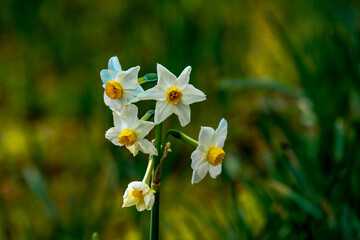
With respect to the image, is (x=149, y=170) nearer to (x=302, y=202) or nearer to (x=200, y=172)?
(x=200, y=172)

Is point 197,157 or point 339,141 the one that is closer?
point 197,157

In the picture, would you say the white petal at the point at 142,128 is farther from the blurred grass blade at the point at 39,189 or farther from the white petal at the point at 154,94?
the blurred grass blade at the point at 39,189

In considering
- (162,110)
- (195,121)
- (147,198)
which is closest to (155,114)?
(162,110)

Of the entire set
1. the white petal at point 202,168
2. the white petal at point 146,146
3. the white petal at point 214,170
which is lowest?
the white petal at point 214,170

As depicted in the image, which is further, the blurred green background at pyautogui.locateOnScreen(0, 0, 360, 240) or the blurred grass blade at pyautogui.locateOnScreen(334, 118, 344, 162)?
the blurred grass blade at pyautogui.locateOnScreen(334, 118, 344, 162)

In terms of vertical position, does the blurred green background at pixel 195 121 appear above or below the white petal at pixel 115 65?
below

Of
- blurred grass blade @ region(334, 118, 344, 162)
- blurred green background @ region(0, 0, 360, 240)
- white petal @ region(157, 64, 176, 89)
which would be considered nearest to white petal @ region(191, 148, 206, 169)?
white petal @ region(157, 64, 176, 89)

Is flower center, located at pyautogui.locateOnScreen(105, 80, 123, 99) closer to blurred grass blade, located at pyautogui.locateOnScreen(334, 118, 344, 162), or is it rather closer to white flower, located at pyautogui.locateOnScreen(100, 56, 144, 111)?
white flower, located at pyautogui.locateOnScreen(100, 56, 144, 111)

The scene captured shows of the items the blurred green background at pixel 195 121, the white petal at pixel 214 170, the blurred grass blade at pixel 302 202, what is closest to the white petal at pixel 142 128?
the white petal at pixel 214 170
